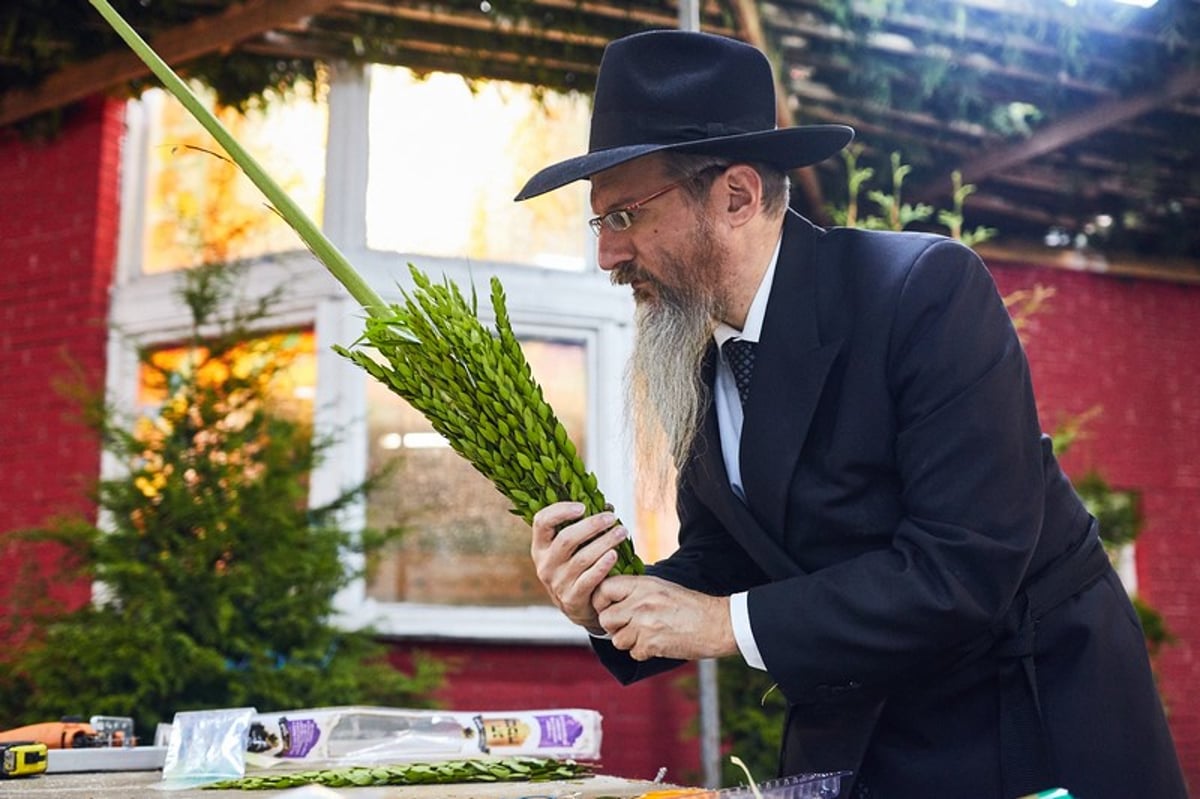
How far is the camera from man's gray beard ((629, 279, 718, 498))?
1.81 m

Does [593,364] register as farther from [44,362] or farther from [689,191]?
[689,191]

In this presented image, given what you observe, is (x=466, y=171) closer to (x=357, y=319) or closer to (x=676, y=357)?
(x=357, y=319)

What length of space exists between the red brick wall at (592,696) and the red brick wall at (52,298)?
5.89 ft

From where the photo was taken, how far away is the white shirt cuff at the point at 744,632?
1.50 meters

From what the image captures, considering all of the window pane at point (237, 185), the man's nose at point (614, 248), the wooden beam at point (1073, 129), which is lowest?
the man's nose at point (614, 248)

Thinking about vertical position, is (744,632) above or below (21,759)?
above

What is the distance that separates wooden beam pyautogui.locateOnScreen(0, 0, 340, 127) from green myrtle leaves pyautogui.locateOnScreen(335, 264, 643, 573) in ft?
12.8

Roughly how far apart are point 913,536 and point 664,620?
30 cm

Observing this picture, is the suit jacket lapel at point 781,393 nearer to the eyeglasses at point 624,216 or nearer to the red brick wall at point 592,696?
the eyeglasses at point 624,216

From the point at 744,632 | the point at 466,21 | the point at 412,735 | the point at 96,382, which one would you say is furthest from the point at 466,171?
the point at 744,632

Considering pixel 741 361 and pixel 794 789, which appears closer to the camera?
pixel 794 789

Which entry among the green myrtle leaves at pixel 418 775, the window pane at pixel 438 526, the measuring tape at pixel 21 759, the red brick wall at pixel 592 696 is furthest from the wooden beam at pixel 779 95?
the measuring tape at pixel 21 759

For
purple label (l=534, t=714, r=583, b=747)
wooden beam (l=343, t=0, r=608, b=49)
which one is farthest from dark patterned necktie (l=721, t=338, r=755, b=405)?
wooden beam (l=343, t=0, r=608, b=49)

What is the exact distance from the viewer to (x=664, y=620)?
1548 mm
